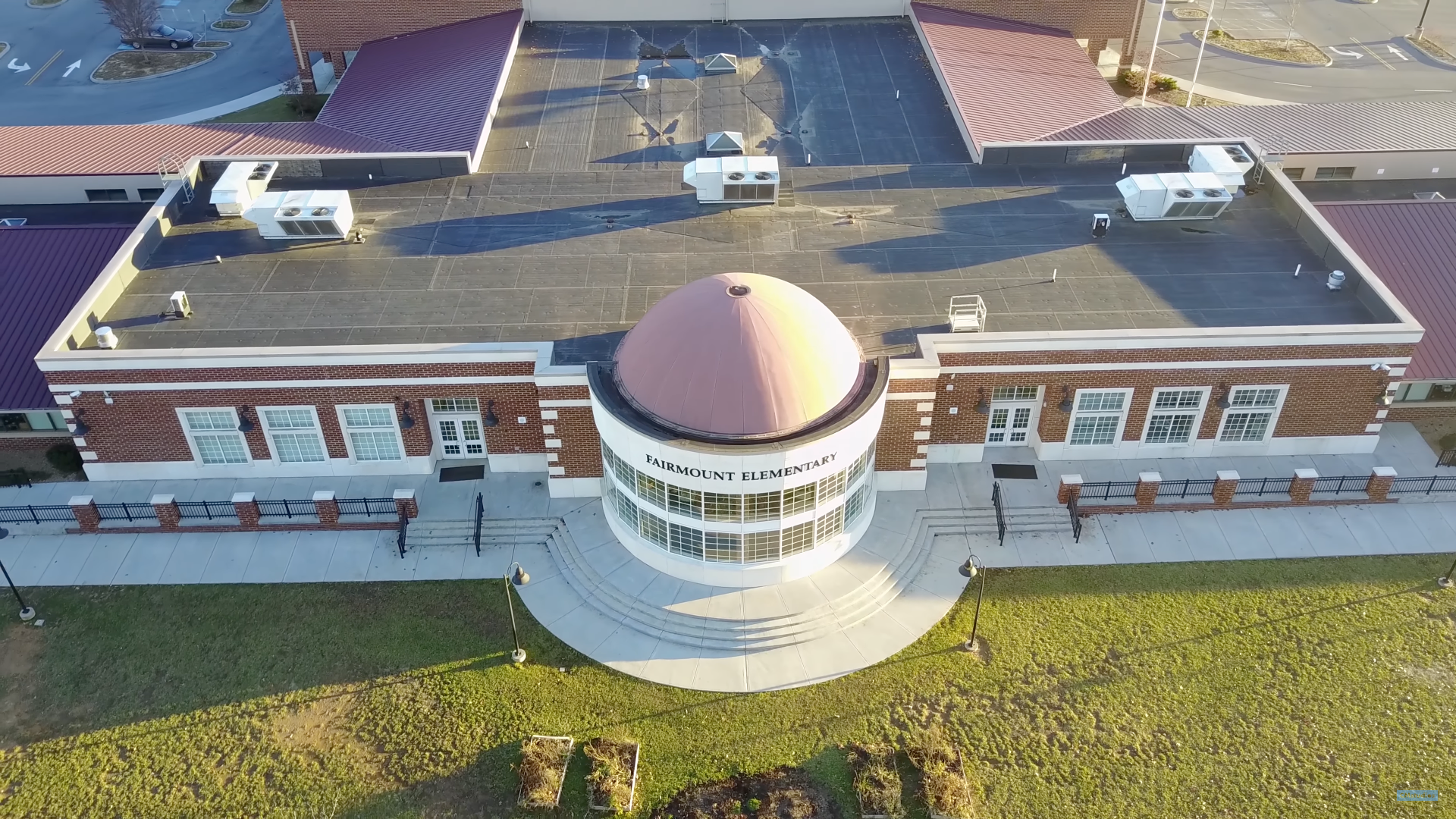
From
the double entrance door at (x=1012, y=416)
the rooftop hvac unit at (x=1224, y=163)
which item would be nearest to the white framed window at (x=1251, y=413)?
the double entrance door at (x=1012, y=416)

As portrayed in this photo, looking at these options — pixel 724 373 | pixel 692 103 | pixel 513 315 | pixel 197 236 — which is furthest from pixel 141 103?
pixel 724 373

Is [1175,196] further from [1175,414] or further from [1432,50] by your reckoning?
[1432,50]

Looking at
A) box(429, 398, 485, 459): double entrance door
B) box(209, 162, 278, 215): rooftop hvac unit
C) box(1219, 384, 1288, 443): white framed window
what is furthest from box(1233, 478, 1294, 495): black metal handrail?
box(209, 162, 278, 215): rooftop hvac unit

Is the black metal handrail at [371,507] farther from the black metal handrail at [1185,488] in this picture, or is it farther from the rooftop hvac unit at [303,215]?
the black metal handrail at [1185,488]

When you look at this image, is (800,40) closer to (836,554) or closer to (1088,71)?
(1088,71)

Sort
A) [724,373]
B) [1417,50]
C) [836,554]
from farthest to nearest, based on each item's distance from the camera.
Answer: [1417,50] → [836,554] → [724,373]
